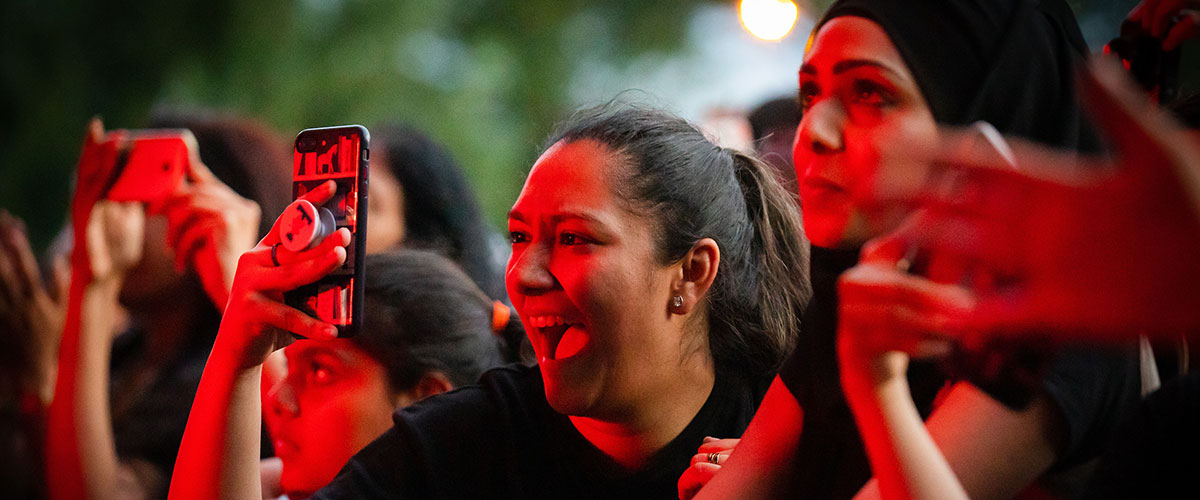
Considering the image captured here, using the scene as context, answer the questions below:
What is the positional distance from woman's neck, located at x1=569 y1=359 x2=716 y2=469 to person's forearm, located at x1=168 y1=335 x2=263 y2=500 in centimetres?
41

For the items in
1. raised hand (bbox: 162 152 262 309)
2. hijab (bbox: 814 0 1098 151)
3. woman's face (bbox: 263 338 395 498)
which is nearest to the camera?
hijab (bbox: 814 0 1098 151)

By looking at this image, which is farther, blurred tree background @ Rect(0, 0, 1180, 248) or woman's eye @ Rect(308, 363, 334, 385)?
blurred tree background @ Rect(0, 0, 1180, 248)

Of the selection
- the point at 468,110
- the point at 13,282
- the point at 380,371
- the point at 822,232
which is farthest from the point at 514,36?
the point at 822,232

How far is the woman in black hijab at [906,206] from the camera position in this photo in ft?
2.91

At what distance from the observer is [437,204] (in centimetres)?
238

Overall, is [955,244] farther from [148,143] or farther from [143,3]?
[143,3]

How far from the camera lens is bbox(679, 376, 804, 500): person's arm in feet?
3.84

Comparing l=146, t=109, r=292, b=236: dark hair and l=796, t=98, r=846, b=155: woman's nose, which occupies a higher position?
l=796, t=98, r=846, b=155: woman's nose

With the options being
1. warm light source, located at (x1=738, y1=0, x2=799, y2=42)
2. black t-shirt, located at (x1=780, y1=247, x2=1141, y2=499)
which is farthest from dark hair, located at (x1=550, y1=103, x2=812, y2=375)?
warm light source, located at (x1=738, y1=0, x2=799, y2=42)

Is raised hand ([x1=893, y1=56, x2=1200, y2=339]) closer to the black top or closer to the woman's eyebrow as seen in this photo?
the woman's eyebrow

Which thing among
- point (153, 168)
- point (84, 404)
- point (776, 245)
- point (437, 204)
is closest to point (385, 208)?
point (437, 204)

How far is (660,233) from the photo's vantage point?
4.58 feet

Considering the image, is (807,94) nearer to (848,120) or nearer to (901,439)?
(848,120)

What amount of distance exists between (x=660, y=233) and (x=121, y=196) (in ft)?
3.54
